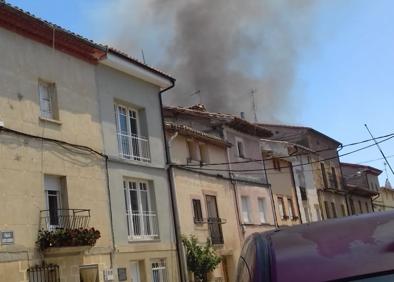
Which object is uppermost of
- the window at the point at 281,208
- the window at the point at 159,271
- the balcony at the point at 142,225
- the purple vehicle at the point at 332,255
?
the window at the point at 281,208

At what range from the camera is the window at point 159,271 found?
18.2 m

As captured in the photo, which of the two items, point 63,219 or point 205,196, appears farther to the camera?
point 205,196

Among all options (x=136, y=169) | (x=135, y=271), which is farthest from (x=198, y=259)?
(x=136, y=169)

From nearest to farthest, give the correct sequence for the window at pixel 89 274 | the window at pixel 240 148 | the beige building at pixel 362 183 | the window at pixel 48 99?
the window at pixel 89 274 < the window at pixel 48 99 < the window at pixel 240 148 < the beige building at pixel 362 183

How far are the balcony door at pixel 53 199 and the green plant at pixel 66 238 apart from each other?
481mm

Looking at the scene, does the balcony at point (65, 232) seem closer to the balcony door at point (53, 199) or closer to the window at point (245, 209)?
the balcony door at point (53, 199)

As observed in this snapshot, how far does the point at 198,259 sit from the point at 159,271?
1.77 m

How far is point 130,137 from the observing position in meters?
18.7

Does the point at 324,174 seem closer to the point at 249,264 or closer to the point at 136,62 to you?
the point at 136,62

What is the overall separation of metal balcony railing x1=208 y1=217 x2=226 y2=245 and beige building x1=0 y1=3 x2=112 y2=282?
6.91 m

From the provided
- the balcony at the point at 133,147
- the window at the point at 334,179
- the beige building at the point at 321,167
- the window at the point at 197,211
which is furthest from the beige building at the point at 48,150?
the window at the point at 334,179

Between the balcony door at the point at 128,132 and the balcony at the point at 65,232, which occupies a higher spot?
the balcony door at the point at 128,132

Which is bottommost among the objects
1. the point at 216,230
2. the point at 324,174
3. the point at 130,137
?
the point at 216,230

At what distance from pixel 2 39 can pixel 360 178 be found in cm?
4450
